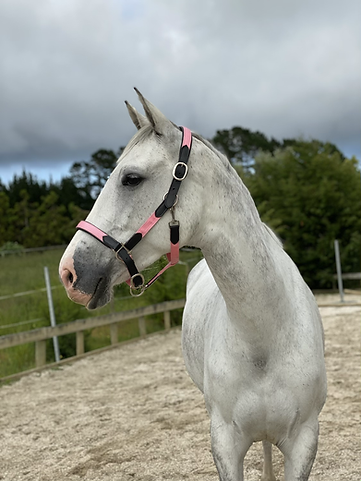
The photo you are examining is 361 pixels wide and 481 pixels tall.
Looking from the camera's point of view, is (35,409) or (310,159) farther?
(310,159)

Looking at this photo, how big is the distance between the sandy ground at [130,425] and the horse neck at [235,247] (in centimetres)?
180

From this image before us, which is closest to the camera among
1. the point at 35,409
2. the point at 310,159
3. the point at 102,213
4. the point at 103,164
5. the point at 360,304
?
the point at 102,213

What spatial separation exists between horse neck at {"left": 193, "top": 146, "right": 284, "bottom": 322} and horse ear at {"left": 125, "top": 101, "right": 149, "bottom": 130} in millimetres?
288

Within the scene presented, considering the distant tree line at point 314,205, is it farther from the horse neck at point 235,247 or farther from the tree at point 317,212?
the horse neck at point 235,247

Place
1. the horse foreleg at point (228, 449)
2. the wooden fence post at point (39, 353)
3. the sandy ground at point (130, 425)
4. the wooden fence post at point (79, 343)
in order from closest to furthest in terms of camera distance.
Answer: the horse foreleg at point (228, 449)
the sandy ground at point (130, 425)
the wooden fence post at point (39, 353)
the wooden fence post at point (79, 343)

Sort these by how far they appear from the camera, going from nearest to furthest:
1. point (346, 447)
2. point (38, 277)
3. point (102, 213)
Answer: point (102, 213) < point (346, 447) < point (38, 277)

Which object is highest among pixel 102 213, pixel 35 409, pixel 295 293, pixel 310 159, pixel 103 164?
pixel 103 164

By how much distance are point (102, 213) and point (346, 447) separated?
2747mm

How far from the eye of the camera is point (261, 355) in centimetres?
167

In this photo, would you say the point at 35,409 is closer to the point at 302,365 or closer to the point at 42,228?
the point at 302,365

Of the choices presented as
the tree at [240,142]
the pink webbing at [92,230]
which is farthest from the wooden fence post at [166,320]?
the tree at [240,142]

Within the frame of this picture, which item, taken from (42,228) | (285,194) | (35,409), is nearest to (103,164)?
(42,228)

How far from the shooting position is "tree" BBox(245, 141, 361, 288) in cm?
1376

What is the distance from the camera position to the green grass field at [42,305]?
672 cm
